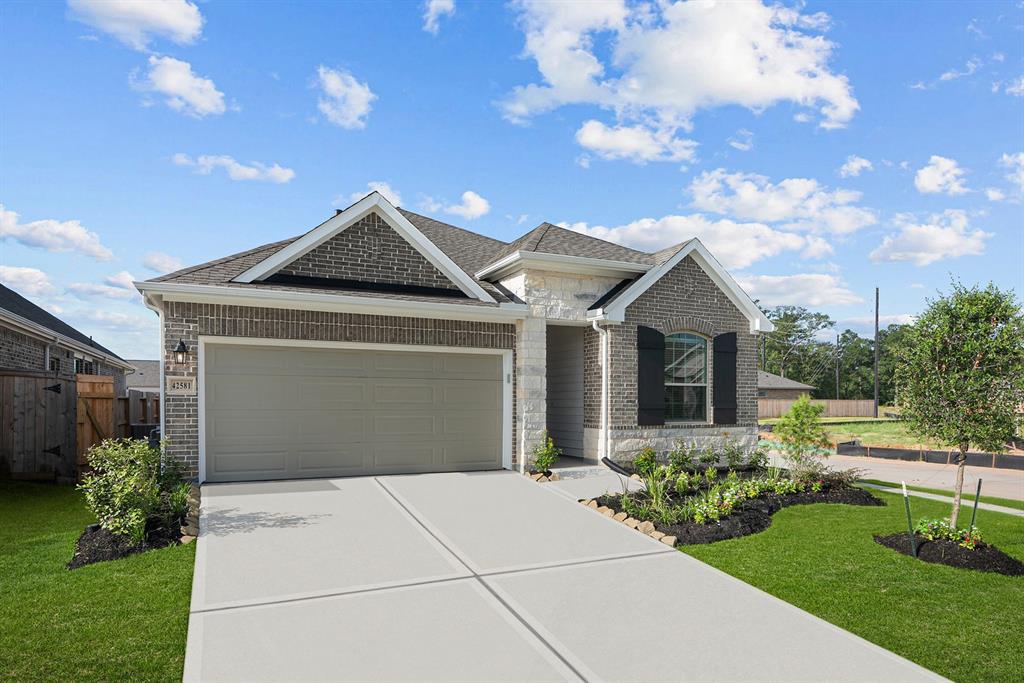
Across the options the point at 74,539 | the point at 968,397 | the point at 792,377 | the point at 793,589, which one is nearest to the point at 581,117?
the point at 968,397

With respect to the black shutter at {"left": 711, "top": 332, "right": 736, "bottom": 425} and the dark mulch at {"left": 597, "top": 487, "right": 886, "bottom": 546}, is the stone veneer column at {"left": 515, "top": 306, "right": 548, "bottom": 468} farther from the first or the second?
the black shutter at {"left": 711, "top": 332, "right": 736, "bottom": 425}

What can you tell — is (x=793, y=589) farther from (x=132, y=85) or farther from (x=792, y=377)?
(x=792, y=377)

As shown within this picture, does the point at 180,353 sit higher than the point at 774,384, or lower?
higher

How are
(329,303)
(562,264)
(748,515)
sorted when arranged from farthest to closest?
(562,264)
(329,303)
(748,515)

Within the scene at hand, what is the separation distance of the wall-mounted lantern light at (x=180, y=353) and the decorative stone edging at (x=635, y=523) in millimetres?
6582

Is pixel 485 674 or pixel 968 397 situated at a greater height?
pixel 968 397

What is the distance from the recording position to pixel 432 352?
11117 millimetres

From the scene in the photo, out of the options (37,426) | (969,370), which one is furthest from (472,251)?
(969,370)

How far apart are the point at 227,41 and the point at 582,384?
9.02 meters

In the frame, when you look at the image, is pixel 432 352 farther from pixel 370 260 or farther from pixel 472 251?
pixel 472 251

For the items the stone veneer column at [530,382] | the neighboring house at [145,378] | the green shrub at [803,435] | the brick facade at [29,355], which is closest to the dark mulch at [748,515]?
the green shrub at [803,435]

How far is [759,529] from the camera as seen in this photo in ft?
25.8

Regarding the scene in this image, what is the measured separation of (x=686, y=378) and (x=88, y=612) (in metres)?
11.1

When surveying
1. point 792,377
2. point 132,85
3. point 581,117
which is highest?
point 581,117
